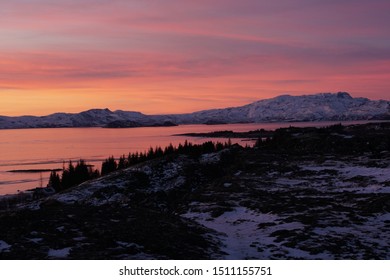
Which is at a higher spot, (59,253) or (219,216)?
(59,253)

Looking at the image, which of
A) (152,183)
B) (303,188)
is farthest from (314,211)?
(152,183)

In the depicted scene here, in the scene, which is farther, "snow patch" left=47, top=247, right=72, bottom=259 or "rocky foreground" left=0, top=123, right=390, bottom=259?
"rocky foreground" left=0, top=123, right=390, bottom=259

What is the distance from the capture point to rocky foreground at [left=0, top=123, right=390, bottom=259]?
18.0 m

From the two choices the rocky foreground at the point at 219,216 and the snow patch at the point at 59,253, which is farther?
the rocky foreground at the point at 219,216

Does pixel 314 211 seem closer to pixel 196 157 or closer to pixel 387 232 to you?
pixel 387 232

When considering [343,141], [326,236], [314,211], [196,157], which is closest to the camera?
[326,236]

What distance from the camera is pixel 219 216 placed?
29.8m

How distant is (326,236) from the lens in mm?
21656

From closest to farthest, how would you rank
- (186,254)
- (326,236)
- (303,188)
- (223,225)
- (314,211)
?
(186,254) < (326,236) < (223,225) < (314,211) < (303,188)

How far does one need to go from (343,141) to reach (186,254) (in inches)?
2917

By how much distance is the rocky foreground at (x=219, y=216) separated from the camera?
59.0 feet

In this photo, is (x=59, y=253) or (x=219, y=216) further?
(x=219, y=216)

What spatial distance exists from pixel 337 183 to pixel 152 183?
21.0 meters
